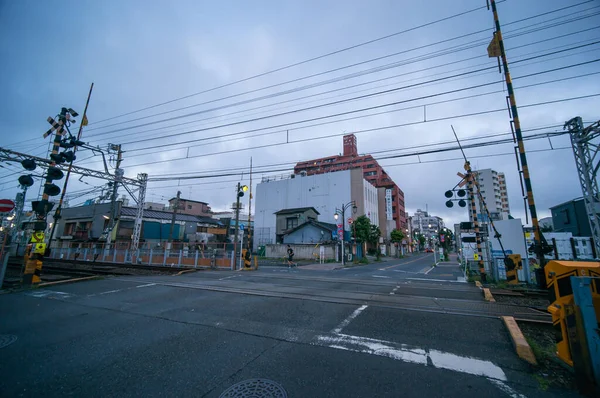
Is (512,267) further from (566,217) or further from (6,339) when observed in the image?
(566,217)

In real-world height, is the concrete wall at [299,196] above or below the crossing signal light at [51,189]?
above

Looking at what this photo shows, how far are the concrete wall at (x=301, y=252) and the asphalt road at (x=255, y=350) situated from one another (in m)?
24.3

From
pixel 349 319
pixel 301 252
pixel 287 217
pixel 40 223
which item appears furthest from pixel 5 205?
pixel 287 217

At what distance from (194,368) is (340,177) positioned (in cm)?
4557

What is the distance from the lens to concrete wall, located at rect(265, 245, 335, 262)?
31.4 m

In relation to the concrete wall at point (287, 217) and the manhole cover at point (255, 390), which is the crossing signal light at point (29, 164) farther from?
the concrete wall at point (287, 217)

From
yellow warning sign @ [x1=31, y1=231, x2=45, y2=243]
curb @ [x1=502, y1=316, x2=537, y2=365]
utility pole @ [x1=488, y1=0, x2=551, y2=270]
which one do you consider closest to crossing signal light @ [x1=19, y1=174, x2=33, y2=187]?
yellow warning sign @ [x1=31, y1=231, x2=45, y2=243]

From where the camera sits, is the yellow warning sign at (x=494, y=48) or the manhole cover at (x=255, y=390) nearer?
the manhole cover at (x=255, y=390)

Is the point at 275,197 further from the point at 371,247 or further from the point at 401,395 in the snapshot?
the point at 401,395

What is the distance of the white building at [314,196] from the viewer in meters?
47.0

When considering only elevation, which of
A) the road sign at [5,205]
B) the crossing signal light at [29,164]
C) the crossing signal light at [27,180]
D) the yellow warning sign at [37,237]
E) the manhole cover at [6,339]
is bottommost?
the manhole cover at [6,339]

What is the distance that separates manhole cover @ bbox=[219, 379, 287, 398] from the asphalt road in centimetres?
8

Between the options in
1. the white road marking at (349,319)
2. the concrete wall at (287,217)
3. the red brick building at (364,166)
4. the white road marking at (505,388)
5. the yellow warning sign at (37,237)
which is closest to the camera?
the white road marking at (505,388)

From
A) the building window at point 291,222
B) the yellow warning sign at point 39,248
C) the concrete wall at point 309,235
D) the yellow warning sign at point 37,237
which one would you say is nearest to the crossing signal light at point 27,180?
the yellow warning sign at point 37,237
